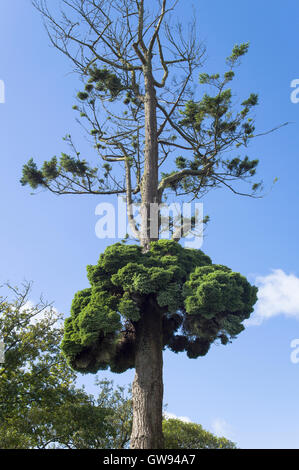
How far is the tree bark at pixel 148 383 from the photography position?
6676mm

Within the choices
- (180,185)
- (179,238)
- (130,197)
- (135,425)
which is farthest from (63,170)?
(135,425)

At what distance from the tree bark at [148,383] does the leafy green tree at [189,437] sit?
539 centimetres

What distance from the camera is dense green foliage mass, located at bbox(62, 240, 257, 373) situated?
23.4 feet

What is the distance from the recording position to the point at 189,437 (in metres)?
11.9

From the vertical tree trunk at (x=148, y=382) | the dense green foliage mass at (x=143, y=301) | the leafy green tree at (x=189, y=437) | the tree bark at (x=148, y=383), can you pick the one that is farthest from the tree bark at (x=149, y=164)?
the leafy green tree at (x=189, y=437)

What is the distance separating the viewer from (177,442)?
11742mm

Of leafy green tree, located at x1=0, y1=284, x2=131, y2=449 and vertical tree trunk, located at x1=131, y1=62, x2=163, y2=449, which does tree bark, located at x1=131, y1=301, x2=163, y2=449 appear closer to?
vertical tree trunk, located at x1=131, y1=62, x2=163, y2=449

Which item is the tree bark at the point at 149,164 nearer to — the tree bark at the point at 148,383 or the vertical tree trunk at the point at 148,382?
the vertical tree trunk at the point at 148,382

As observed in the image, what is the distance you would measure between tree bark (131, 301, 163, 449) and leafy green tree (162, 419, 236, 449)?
539cm

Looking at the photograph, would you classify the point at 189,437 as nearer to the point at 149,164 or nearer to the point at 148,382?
the point at 148,382

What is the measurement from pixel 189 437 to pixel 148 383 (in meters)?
6.00

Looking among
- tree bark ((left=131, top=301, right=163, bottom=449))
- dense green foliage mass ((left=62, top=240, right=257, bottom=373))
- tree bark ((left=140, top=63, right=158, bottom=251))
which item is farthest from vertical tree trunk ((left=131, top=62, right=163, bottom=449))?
tree bark ((left=140, top=63, right=158, bottom=251))

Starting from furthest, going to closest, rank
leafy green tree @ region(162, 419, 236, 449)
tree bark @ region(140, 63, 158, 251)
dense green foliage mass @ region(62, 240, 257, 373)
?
1. leafy green tree @ region(162, 419, 236, 449)
2. tree bark @ region(140, 63, 158, 251)
3. dense green foliage mass @ region(62, 240, 257, 373)
